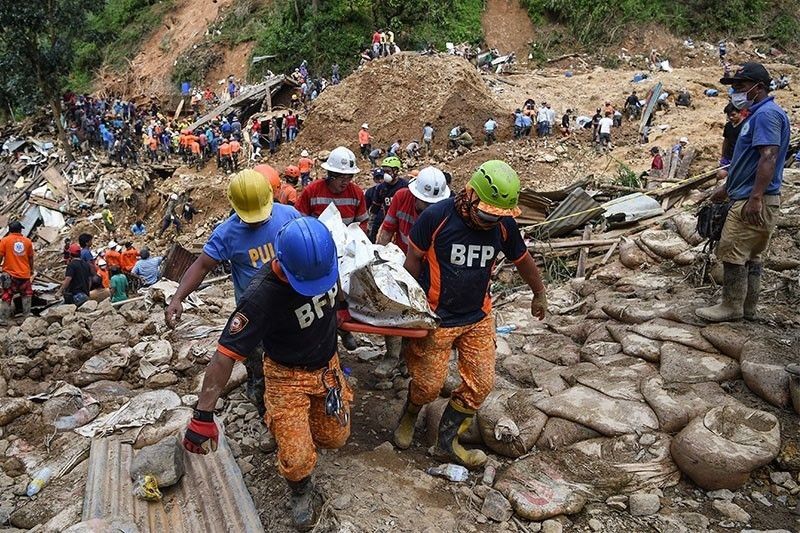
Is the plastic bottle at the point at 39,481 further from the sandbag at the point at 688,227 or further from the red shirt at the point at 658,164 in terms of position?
the red shirt at the point at 658,164

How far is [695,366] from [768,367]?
390mm

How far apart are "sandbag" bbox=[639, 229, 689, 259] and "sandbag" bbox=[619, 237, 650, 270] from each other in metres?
0.10

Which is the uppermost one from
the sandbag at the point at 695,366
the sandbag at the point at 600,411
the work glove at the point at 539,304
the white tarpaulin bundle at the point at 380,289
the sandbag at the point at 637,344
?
the white tarpaulin bundle at the point at 380,289

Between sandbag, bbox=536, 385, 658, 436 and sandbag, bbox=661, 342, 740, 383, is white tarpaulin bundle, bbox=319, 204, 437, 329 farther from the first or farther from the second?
sandbag, bbox=661, 342, 740, 383

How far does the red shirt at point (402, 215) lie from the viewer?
4203 mm

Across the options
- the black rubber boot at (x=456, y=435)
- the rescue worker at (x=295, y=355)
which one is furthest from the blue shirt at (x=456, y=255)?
the rescue worker at (x=295, y=355)

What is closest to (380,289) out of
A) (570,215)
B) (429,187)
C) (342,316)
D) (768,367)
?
(342,316)

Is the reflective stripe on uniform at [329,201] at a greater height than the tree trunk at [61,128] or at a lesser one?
greater

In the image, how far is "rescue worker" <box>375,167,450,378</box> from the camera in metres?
4.00

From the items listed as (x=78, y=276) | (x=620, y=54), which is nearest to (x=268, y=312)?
(x=78, y=276)

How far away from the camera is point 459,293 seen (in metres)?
3.12

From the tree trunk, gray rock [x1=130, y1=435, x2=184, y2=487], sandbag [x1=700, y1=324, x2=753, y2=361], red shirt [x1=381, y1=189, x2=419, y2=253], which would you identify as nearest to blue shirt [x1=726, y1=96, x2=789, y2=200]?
sandbag [x1=700, y1=324, x2=753, y2=361]

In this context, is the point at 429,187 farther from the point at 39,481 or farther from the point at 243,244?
the point at 39,481

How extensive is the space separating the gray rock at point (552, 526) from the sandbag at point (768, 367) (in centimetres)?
148
